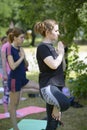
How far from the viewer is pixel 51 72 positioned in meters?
4.38

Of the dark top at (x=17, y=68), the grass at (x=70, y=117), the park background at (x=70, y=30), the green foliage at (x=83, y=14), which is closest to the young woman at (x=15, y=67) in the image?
the dark top at (x=17, y=68)

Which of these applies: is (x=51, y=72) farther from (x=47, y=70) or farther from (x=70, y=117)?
(x=70, y=117)

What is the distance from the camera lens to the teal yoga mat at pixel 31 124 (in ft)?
19.9

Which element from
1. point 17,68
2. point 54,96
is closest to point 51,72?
point 54,96

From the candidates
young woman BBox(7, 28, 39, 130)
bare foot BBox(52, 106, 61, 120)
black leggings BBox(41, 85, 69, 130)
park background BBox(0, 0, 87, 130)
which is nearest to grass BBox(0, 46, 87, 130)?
park background BBox(0, 0, 87, 130)

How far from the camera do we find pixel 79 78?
321 inches

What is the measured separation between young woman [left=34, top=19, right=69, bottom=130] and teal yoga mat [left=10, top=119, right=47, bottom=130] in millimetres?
1569

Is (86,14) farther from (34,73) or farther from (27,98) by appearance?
(34,73)

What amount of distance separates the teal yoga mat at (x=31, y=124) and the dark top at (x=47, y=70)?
5.72 ft

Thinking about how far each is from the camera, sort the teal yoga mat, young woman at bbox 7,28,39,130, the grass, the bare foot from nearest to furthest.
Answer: the bare foot
young woman at bbox 7,28,39,130
the teal yoga mat
the grass

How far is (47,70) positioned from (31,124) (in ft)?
7.24

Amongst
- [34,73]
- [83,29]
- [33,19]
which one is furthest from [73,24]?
[34,73]

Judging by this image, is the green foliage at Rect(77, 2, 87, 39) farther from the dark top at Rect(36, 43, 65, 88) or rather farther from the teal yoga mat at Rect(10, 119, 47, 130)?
the dark top at Rect(36, 43, 65, 88)

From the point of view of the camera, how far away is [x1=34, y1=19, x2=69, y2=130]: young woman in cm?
429
